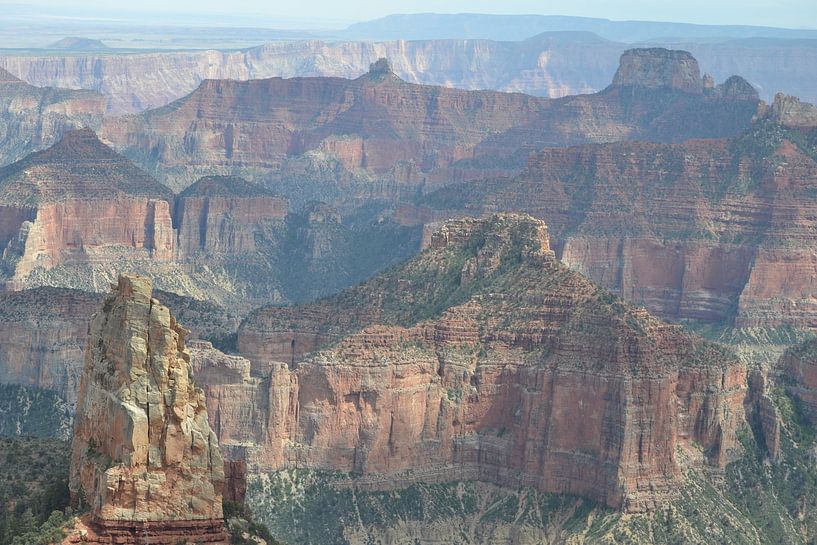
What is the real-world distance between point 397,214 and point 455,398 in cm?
8064

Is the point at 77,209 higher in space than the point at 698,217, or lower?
lower

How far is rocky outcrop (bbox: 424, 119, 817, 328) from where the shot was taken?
139875mm

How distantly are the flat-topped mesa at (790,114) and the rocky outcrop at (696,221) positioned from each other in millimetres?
1121

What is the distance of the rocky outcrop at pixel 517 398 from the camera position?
87438 millimetres

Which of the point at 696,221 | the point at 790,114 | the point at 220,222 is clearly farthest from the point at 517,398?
the point at 220,222

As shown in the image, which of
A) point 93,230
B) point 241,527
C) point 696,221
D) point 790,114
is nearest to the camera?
point 241,527

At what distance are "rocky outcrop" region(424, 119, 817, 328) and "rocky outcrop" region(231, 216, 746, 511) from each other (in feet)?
154

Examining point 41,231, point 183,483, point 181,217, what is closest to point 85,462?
point 183,483

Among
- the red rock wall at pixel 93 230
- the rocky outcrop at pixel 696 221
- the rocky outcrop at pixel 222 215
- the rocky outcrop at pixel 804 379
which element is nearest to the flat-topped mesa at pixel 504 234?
the rocky outcrop at pixel 804 379

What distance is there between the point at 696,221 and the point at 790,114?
10877 mm

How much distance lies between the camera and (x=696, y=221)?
145500mm

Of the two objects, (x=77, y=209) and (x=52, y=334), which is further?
(x=77, y=209)

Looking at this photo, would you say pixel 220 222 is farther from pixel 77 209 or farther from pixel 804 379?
pixel 804 379

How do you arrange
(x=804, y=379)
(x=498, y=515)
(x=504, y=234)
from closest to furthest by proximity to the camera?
(x=498, y=515) < (x=504, y=234) < (x=804, y=379)
